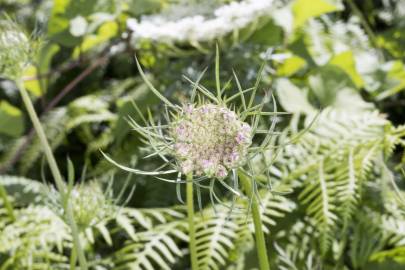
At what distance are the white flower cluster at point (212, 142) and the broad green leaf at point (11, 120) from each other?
1.01m

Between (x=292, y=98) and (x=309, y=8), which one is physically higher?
(x=309, y=8)

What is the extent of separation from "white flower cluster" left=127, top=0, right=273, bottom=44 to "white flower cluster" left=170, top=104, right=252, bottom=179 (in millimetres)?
810

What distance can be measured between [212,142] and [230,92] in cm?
85

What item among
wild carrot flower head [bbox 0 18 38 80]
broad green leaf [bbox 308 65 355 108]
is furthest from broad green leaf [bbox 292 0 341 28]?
wild carrot flower head [bbox 0 18 38 80]

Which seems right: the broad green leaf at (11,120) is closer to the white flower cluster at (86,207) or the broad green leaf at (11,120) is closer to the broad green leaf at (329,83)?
the broad green leaf at (329,83)

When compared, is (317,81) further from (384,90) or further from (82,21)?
(82,21)

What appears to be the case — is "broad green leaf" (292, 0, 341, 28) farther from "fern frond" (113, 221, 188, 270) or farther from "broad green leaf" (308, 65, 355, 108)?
"fern frond" (113, 221, 188, 270)

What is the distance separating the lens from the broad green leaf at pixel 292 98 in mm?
1330

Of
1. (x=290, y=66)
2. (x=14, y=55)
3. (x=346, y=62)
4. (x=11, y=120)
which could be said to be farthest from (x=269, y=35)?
(x=14, y=55)

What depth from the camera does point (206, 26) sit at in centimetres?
135

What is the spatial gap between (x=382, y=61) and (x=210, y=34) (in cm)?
48

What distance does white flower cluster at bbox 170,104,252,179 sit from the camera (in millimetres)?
538

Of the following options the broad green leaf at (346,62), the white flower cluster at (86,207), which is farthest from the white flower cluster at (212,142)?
the broad green leaf at (346,62)

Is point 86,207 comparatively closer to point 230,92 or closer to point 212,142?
point 212,142
